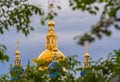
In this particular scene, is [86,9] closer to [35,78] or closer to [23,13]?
[23,13]

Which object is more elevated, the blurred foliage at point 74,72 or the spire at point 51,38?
the spire at point 51,38

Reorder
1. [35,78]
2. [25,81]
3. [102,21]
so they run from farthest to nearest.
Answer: [35,78], [25,81], [102,21]

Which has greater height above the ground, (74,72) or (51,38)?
(51,38)

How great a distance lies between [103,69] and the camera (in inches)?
564

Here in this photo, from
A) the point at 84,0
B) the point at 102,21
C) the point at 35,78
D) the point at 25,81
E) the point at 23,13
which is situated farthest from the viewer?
the point at 35,78

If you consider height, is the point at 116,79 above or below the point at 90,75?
below

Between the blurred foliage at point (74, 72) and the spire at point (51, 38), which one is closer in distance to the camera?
the blurred foliage at point (74, 72)

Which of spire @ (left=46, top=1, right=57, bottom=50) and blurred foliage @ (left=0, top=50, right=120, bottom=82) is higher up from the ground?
spire @ (left=46, top=1, right=57, bottom=50)

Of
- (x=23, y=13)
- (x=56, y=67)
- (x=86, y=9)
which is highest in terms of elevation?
(x=56, y=67)

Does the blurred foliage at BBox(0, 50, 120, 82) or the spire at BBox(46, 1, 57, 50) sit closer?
the blurred foliage at BBox(0, 50, 120, 82)

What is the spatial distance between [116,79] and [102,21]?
79 centimetres

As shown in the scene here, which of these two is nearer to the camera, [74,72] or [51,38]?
[74,72]

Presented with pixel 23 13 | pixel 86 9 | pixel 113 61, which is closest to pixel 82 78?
pixel 113 61

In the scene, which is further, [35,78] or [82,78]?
[35,78]
